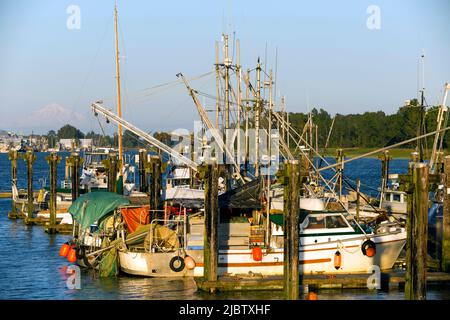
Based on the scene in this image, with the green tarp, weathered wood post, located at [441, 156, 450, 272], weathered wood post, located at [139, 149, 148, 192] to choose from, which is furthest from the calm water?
weathered wood post, located at [139, 149, 148, 192]

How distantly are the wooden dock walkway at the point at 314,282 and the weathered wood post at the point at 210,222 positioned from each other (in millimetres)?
447

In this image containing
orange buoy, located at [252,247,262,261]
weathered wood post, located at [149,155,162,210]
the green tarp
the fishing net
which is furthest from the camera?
weathered wood post, located at [149,155,162,210]

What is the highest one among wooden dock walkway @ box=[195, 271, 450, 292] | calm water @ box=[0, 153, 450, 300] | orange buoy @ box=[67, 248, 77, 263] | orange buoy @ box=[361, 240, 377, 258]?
orange buoy @ box=[361, 240, 377, 258]

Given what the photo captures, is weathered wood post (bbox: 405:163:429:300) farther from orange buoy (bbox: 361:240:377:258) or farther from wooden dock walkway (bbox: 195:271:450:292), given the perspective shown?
orange buoy (bbox: 361:240:377:258)

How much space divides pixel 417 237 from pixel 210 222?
887 cm

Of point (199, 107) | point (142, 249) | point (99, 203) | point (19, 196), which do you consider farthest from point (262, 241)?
point (19, 196)

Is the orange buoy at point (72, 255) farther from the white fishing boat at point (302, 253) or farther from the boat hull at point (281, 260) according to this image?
the white fishing boat at point (302, 253)

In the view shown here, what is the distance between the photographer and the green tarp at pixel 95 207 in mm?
40438

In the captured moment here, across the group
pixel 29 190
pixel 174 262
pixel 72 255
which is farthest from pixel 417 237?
pixel 29 190

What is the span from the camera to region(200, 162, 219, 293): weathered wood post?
33562 mm

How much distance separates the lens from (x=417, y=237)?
1115 inches

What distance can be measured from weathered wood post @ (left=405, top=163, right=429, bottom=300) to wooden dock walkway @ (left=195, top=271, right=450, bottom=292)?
6374mm

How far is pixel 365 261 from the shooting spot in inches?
1453

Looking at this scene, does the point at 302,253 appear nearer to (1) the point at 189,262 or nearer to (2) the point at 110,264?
(1) the point at 189,262
